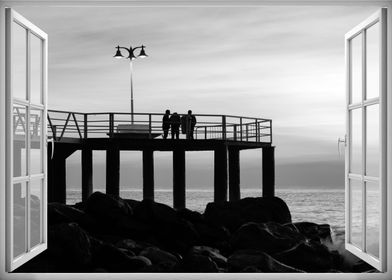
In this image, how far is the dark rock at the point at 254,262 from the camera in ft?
24.4

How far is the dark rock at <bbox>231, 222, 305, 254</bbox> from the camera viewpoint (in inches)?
354

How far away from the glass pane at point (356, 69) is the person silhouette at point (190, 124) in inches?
515

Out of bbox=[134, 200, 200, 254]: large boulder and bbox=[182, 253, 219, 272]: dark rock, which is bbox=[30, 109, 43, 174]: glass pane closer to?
bbox=[182, 253, 219, 272]: dark rock

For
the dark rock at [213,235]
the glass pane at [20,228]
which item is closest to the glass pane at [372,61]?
the glass pane at [20,228]

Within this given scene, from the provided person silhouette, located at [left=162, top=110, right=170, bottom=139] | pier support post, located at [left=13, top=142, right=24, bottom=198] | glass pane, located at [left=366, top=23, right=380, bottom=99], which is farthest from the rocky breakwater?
person silhouette, located at [left=162, top=110, right=170, bottom=139]

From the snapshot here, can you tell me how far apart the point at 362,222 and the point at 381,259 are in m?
0.29

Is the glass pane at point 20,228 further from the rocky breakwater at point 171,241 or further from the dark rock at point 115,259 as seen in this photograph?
the dark rock at point 115,259

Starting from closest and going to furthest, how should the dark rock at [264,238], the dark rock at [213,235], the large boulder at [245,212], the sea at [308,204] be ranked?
the dark rock at [264,238], the dark rock at [213,235], the large boulder at [245,212], the sea at [308,204]

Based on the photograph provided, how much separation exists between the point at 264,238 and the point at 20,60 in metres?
5.68

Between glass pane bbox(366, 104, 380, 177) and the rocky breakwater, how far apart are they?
3.03 meters

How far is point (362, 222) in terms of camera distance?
4.06 meters

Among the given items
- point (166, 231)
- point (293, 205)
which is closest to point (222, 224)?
point (166, 231)

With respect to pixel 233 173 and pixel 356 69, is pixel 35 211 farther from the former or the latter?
pixel 233 173

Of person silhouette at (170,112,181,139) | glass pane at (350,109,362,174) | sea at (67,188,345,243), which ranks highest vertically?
person silhouette at (170,112,181,139)
